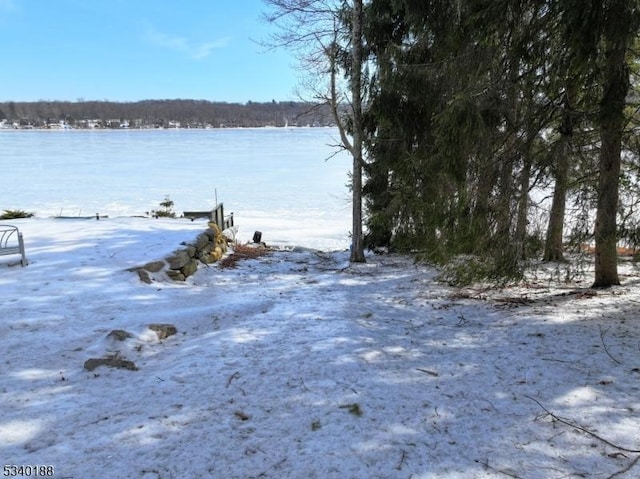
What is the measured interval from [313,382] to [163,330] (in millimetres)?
1961

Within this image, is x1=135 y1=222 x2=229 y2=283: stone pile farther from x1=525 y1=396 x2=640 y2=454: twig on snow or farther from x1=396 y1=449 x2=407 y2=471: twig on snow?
x1=525 y1=396 x2=640 y2=454: twig on snow

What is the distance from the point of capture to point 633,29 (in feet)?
12.9

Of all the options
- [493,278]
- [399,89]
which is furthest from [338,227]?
[493,278]

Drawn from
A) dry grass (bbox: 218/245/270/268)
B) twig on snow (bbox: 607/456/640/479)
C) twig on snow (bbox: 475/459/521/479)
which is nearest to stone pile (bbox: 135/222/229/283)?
dry grass (bbox: 218/245/270/268)

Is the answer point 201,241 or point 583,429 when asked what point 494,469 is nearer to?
point 583,429

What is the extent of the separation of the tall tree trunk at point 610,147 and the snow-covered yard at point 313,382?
1.61 ft

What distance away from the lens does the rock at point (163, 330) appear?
15.0ft

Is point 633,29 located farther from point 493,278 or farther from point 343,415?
A: point 343,415

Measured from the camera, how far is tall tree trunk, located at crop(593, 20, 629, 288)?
4.34 meters

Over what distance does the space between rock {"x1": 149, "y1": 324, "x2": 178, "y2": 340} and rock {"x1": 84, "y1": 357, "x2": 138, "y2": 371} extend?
30.1 inches

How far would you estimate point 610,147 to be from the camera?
17.0ft

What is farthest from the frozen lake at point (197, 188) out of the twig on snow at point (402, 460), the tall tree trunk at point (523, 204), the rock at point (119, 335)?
the twig on snow at point (402, 460)

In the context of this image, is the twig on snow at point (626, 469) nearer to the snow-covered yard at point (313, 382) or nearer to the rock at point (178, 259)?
the snow-covered yard at point (313, 382)

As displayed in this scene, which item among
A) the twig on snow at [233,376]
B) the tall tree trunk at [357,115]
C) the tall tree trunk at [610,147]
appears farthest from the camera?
the tall tree trunk at [357,115]
